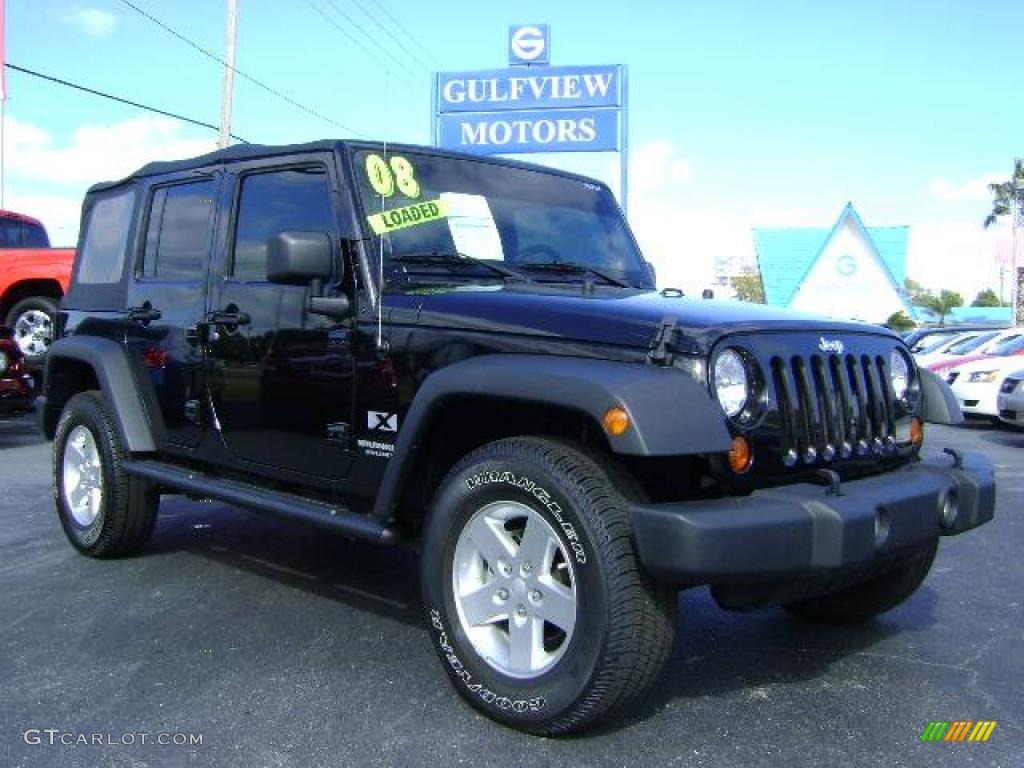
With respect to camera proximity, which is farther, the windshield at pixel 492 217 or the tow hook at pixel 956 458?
the windshield at pixel 492 217

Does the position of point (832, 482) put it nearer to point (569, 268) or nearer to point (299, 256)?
point (569, 268)

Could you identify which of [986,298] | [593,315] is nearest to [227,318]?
[593,315]

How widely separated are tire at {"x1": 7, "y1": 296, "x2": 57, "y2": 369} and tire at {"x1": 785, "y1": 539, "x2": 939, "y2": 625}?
1007cm

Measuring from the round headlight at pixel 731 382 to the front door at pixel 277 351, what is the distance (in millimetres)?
1472

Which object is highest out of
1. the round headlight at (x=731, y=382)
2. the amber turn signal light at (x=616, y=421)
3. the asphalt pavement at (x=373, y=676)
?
the round headlight at (x=731, y=382)

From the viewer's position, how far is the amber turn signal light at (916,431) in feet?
12.4

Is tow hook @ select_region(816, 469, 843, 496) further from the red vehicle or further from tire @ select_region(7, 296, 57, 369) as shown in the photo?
tire @ select_region(7, 296, 57, 369)

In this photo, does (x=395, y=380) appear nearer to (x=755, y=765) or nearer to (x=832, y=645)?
(x=755, y=765)

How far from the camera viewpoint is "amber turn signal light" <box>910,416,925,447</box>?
149 inches

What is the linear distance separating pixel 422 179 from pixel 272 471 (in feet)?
4.55

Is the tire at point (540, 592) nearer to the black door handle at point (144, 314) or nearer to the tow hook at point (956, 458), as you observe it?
the tow hook at point (956, 458)

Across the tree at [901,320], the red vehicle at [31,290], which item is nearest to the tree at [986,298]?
the tree at [901,320]

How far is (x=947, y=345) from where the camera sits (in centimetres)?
1845

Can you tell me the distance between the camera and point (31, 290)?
12.1 meters
